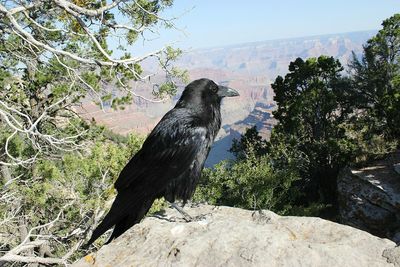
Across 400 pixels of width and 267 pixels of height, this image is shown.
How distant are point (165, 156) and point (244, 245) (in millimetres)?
1622

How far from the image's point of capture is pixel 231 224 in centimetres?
473

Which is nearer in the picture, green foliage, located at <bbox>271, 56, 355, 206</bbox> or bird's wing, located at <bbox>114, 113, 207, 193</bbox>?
bird's wing, located at <bbox>114, 113, 207, 193</bbox>

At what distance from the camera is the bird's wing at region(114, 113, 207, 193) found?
5090 mm

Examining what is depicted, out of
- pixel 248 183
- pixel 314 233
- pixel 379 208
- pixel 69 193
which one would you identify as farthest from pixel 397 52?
pixel 314 233

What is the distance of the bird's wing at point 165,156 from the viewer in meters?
5.09

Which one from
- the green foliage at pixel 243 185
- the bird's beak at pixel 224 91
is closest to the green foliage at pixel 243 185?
the green foliage at pixel 243 185

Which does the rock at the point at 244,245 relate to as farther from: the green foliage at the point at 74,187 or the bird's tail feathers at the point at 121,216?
the green foliage at the point at 74,187

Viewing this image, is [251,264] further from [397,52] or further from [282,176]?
[397,52]

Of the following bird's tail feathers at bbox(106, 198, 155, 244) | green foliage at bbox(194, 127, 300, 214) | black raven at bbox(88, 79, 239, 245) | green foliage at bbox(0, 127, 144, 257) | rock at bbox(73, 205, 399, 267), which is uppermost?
black raven at bbox(88, 79, 239, 245)

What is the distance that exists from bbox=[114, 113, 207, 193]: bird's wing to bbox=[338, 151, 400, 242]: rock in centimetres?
1962

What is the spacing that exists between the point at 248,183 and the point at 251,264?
796 inches

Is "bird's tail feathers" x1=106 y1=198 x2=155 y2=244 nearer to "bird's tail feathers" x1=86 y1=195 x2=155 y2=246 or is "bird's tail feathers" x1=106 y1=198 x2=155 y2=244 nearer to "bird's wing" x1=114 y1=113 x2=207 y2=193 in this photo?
"bird's tail feathers" x1=86 y1=195 x2=155 y2=246

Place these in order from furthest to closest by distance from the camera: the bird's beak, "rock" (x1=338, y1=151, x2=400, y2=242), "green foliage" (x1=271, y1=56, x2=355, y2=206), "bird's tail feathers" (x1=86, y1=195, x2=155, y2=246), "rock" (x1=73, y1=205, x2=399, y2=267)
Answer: "green foliage" (x1=271, y1=56, x2=355, y2=206) → "rock" (x1=338, y1=151, x2=400, y2=242) → the bird's beak → "bird's tail feathers" (x1=86, y1=195, x2=155, y2=246) → "rock" (x1=73, y1=205, x2=399, y2=267)

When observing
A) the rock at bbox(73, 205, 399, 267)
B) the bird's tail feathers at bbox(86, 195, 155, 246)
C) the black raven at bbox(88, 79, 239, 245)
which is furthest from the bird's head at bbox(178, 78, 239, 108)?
the rock at bbox(73, 205, 399, 267)
